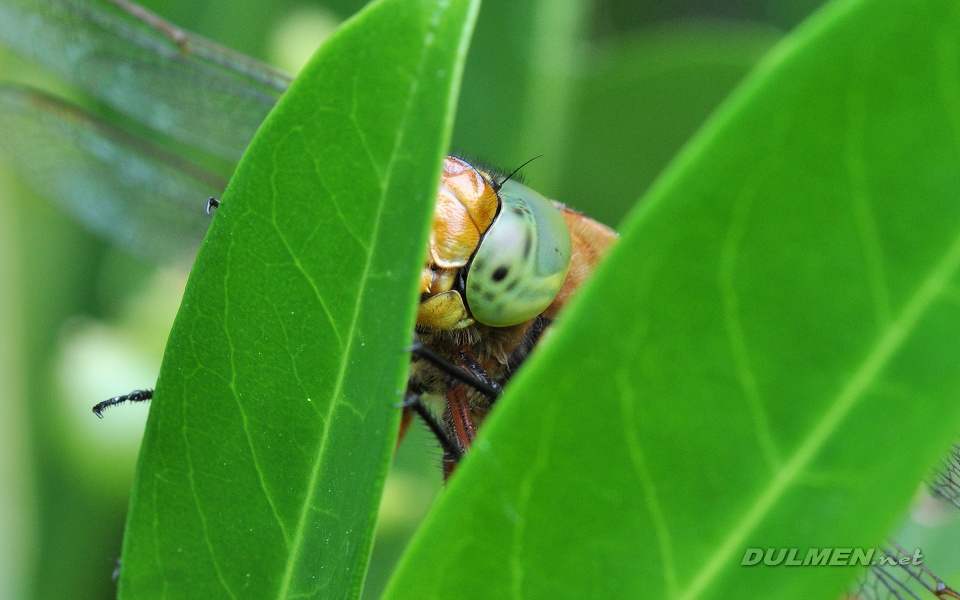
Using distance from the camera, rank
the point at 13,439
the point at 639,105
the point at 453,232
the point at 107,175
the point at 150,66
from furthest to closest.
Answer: the point at 639,105
the point at 107,175
the point at 13,439
the point at 150,66
the point at 453,232

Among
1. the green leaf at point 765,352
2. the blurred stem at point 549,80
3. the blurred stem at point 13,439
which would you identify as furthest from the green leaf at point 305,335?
the blurred stem at point 549,80

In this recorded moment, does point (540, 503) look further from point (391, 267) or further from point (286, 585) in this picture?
point (286, 585)

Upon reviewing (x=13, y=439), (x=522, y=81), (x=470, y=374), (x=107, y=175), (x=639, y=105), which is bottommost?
(x=13, y=439)

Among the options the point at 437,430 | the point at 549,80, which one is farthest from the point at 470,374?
the point at 549,80

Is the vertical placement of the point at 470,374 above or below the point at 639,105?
below

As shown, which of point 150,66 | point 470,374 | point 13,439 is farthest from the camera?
point 13,439

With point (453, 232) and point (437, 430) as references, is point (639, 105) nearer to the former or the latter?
point (453, 232)
